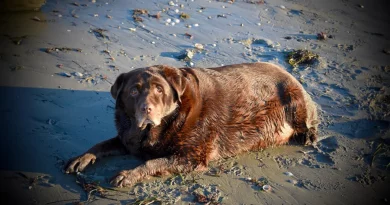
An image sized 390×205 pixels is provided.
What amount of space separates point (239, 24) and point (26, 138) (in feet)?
20.3

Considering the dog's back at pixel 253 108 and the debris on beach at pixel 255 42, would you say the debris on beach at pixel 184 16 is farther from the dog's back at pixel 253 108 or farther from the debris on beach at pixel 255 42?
the dog's back at pixel 253 108

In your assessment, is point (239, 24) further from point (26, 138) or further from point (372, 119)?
point (26, 138)

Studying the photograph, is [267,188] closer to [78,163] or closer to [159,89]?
[159,89]

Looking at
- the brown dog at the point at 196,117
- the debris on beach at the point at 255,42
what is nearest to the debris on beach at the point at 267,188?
the brown dog at the point at 196,117

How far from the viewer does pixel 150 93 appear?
4.31 metres

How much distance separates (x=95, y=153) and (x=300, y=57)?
5.13m

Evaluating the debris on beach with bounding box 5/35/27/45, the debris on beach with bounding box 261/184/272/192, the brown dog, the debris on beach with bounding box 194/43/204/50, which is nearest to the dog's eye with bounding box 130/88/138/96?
the brown dog

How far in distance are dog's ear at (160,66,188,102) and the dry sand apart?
1.12 meters

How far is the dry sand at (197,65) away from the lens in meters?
4.39

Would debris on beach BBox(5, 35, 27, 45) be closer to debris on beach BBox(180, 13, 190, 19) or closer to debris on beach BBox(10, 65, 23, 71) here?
debris on beach BBox(10, 65, 23, 71)

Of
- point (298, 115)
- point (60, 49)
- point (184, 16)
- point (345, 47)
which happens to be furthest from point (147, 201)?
point (345, 47)

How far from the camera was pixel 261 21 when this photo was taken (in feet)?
A: 31.4

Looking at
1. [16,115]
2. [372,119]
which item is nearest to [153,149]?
[16,115]

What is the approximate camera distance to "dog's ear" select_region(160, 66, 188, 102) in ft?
14.9
